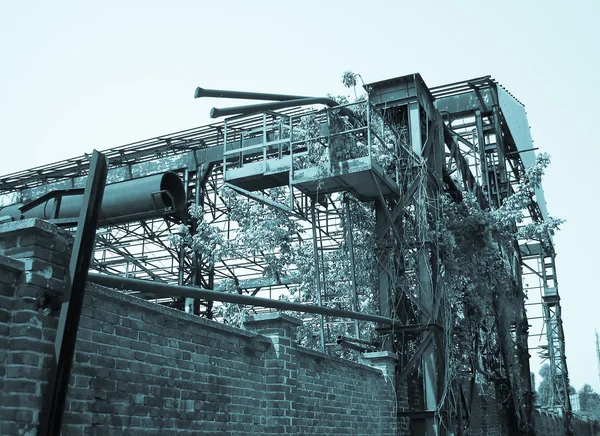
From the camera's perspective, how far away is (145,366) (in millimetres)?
5316

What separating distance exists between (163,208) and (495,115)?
9.74m

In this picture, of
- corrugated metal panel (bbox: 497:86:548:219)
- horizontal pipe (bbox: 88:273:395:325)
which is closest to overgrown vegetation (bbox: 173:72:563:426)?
corrugated metal panel (bbox: 497:86:548:219)

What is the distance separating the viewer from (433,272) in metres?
12.6

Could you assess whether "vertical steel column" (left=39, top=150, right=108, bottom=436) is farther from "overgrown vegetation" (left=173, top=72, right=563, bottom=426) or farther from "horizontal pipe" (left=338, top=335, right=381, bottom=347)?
"overgrown vegetation" (left=173, top=72, right=563, bottom=426)

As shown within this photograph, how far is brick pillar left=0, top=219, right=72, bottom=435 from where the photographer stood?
3.97 meters

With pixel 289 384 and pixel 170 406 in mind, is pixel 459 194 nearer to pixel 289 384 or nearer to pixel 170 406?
pixel 289 384

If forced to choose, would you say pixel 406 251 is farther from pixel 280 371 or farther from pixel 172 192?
pixel 172 192

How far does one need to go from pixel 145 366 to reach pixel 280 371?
2.25 m

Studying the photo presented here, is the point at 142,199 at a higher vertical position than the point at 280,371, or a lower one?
higher

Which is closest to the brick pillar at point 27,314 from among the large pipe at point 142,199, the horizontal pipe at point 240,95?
the horizontal pipe at point 240,95

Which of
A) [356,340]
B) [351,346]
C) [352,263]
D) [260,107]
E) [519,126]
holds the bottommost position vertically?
[351,346]

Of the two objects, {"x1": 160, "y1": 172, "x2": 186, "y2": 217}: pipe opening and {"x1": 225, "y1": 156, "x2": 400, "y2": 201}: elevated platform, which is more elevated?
{"x1": 160, "y1": 172, "x2": 186, "y2": 217}: pipe opening

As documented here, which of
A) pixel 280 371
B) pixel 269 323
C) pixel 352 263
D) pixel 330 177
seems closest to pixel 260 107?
pixel 330 177

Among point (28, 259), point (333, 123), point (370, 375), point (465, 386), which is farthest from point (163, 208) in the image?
point (28, 259)
